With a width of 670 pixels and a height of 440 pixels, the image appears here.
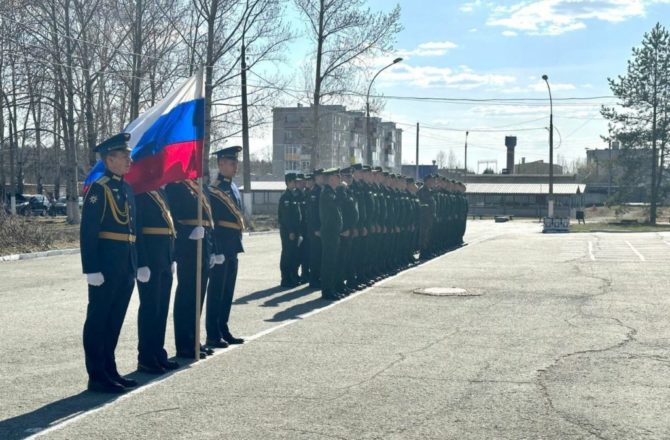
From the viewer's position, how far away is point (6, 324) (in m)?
9.97

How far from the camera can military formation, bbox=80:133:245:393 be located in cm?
657

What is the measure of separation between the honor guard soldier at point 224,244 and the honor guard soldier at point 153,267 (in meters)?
1.14

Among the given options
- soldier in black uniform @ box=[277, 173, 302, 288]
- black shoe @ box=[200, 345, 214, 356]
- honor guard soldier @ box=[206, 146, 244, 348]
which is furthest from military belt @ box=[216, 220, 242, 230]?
soldier in black uniform @ box=[277, 173, 302, 288]

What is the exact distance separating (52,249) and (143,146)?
53.6ft

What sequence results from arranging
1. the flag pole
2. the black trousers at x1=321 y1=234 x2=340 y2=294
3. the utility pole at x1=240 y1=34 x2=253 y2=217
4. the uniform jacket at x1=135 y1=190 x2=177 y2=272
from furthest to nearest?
the utility pole at x1=240 y1=34 x2=253 y2=217
the black trousers at x1=321 y1=234 x2=340 y2=294
the flag pole
the uniform jacket at x1=135 y1=190 x2=177 y2=272

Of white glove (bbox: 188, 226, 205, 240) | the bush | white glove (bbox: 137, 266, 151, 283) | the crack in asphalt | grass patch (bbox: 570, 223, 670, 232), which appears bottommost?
grass patch (bbox: 570, 223, 670, 232)

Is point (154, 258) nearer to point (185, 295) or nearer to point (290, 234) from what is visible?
point (185, 295)

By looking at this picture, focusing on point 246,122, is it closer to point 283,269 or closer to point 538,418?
point 283,269

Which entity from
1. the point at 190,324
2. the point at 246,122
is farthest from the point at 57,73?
the point at 190,324

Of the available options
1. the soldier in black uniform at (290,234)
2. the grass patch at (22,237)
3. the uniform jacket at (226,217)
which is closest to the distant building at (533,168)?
the grass patch at (22,237)

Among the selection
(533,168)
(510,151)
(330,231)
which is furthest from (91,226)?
(533,168)

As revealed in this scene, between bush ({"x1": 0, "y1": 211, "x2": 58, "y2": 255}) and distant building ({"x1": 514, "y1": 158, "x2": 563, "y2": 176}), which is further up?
distant building ({"x1": 514, "y1": 158, "x2": 563, "y2": 176})

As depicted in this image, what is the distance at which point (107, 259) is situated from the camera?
6590mm

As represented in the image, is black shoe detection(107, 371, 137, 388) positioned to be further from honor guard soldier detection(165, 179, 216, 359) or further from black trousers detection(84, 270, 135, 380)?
honor guard soldier detection(165, 179, 216, 359)
